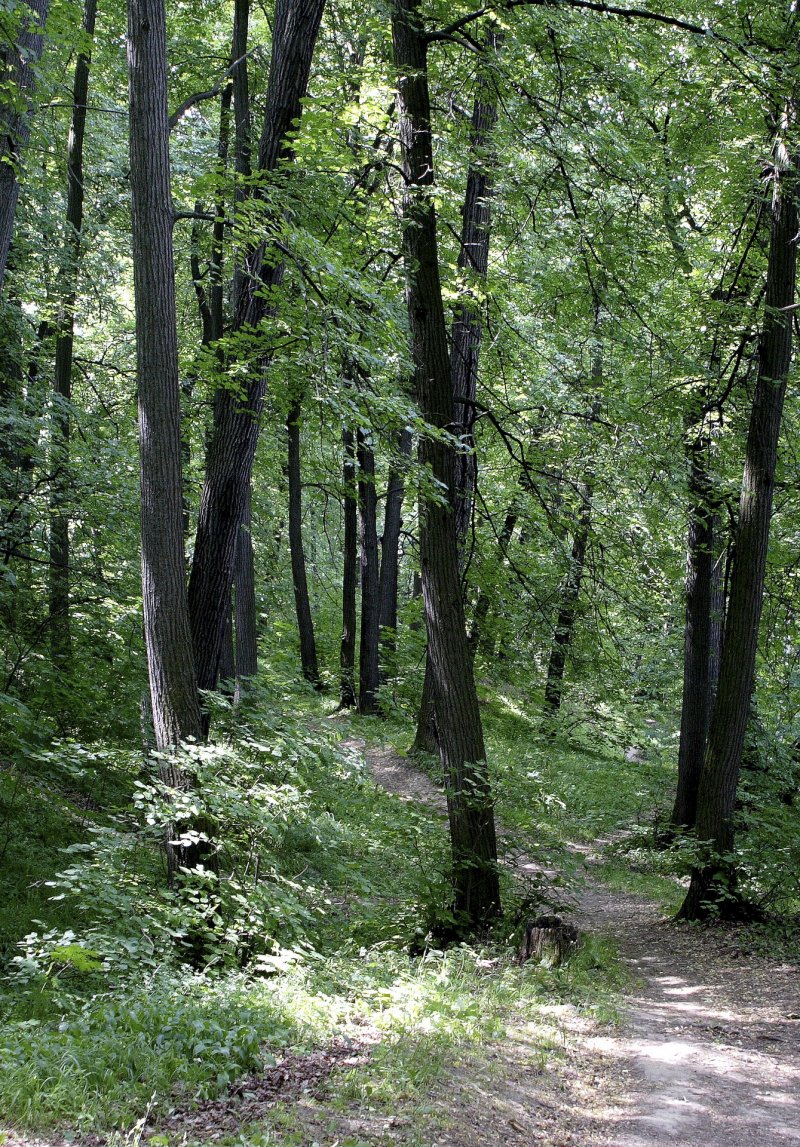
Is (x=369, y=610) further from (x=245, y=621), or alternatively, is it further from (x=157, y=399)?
(x=157, y=399)

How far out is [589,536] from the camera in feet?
26.7

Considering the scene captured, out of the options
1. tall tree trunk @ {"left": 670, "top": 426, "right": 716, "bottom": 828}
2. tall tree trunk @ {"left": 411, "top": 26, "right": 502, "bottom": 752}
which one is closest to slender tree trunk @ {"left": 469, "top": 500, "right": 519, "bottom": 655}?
tall tree trunk @ {"left": 411, "top": 26, "right": 502, "bottom": 752}

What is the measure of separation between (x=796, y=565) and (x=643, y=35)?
582 centimetres

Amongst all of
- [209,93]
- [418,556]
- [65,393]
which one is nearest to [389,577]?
[65,393]

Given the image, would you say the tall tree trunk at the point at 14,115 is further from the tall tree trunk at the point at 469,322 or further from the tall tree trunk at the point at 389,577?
the tall tree trunk at the point at 389,577

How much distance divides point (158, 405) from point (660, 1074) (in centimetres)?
527

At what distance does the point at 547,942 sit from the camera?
260 inches

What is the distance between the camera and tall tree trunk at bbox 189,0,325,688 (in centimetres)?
719

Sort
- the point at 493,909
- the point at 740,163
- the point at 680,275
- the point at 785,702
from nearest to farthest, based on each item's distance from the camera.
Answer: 1. the point at 493,909
2. the point at 740,163
3. the point at 680,275
4. the point at 785,702

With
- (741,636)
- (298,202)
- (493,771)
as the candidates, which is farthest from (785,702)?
(298,202)

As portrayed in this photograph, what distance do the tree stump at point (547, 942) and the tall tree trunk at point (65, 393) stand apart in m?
5.45

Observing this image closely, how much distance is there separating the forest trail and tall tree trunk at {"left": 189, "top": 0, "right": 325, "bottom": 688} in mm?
3824

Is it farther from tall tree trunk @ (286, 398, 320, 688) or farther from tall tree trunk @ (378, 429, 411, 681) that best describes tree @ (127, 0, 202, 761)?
tall tree trunk @ (286, 398, 320, 688)

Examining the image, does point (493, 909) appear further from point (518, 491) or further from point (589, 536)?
point (518, 491)
